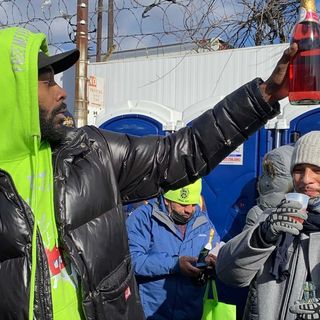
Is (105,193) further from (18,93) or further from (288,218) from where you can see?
(288,218)

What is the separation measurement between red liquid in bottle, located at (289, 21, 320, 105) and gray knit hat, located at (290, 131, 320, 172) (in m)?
0.44

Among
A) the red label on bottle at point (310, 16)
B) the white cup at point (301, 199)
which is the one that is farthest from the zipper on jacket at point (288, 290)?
the red label on bottle at point (310, 16)

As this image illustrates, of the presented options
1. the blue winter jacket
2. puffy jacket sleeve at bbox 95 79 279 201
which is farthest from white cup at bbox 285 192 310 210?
the blue winter jacket

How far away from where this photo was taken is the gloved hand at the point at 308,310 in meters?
2.16

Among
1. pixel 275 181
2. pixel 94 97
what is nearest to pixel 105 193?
pixel 275 181

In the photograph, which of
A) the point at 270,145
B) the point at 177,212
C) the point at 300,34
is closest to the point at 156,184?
the point at 300,34

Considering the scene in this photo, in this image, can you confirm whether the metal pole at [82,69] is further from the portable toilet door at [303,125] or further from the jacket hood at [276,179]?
the jacket hood at [276,179]

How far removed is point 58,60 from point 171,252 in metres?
1.87

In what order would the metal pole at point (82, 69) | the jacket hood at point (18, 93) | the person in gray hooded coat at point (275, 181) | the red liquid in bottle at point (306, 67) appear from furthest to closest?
the metal pole at point (82, 69)
the person in gray hooded coat at point (275, 181)
the red liquid in bottle at point (306, 67)
the jacket hood at point (18, 93)

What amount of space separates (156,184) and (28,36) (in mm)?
700

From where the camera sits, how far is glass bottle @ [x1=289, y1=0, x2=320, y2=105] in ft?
6.47

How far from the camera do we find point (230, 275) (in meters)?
2.54

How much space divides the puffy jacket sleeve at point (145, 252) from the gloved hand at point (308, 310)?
1234 mm

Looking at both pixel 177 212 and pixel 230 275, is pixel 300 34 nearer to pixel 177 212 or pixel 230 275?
pixel 230 275
